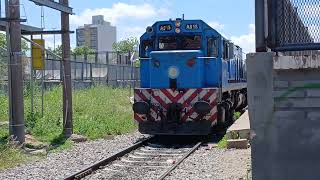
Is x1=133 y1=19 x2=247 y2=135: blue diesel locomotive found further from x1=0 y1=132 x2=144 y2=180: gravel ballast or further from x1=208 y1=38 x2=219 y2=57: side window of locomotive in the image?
x1=0 y1=132 x2=144 y2=180: gravel ballast

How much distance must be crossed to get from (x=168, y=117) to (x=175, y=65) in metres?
1.50

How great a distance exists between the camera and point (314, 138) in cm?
452

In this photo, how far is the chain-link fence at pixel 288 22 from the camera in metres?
4.54

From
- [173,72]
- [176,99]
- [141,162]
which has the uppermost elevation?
[173,72]

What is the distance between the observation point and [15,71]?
11.9 metres

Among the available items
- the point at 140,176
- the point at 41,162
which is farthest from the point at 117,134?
the point at 140,176

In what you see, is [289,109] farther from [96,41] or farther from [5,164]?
[96,41]

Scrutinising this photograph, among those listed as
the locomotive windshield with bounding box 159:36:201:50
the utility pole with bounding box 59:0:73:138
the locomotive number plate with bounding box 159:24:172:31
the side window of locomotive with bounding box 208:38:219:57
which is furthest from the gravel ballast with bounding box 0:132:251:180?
the locomotive number plate with bounding box 159:24:172:31

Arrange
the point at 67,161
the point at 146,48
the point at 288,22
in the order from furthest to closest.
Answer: the point at 146,48 < the point at 67,161 < the point at 288,22

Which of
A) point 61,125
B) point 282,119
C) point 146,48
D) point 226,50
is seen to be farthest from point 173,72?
Answer: point 282,119

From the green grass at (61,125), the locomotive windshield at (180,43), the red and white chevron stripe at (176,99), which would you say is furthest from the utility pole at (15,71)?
the locomotive windshield at (180,43)

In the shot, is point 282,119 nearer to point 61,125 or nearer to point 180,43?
point 180,43

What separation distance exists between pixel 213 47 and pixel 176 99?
1951mm

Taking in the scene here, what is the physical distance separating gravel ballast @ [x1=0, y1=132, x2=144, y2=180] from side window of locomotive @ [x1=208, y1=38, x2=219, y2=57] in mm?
3372
